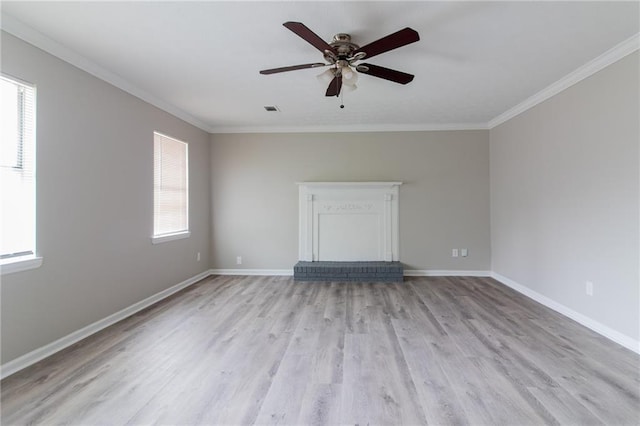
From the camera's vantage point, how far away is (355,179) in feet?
16.3

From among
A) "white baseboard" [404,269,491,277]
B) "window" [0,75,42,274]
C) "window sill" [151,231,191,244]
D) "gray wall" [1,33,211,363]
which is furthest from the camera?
"white baseboard" [404,269,491,277]

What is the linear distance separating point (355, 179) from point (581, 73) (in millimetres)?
3025

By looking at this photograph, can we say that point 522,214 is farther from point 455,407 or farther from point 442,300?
point 455,407

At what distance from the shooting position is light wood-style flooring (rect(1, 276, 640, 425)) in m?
1.68

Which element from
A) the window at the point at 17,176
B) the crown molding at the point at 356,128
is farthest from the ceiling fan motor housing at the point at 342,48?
the crown molding at the point at 356,128

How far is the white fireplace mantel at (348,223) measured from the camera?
4.89 meters

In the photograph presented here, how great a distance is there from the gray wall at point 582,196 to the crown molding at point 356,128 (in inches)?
29.2

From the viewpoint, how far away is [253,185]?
502 cm

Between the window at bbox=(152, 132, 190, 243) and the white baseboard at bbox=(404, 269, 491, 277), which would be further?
the white baseboard at bbox=(404, 269, 491, 277)

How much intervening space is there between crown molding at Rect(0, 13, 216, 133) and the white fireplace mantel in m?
2.44

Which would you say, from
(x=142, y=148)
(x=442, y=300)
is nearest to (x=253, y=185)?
(x=142, y=148)

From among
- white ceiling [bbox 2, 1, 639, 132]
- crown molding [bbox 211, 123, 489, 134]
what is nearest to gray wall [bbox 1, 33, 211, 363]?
white ceiling [bbox 2, 1, 639, 132]

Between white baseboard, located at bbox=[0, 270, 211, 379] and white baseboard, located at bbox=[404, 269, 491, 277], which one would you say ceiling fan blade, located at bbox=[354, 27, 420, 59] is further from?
white baseboard, located at bbox=[404, 269, 491, 277]

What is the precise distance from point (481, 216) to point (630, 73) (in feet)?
8.92
